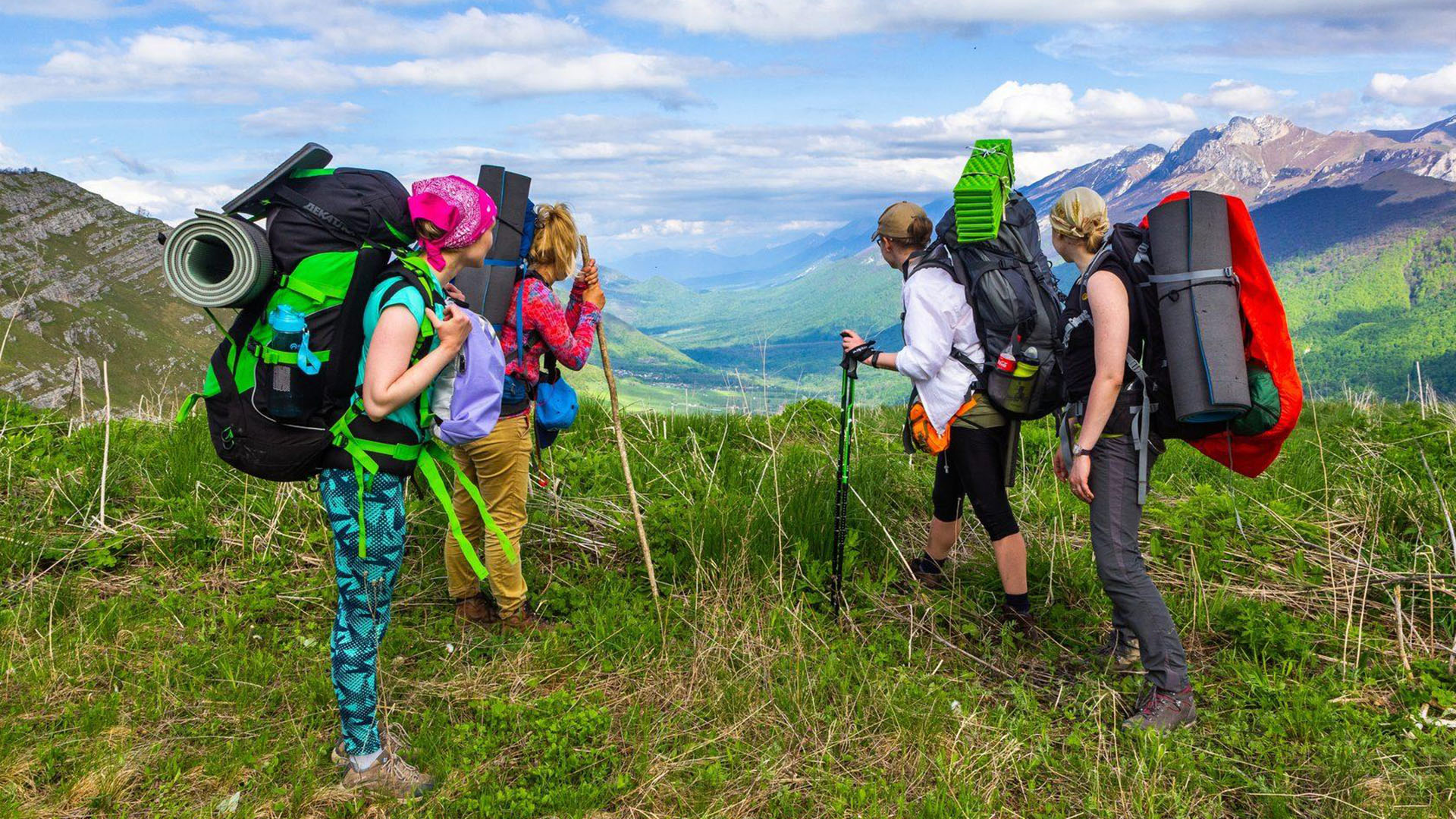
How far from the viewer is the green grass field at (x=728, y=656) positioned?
365 centimetres

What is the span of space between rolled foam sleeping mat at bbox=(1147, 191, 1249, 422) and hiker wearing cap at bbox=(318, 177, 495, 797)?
2.92 m

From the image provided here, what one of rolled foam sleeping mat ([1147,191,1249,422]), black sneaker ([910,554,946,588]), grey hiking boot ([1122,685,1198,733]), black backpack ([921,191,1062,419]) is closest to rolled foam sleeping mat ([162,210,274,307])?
black backpack ([921,191,1062,419])

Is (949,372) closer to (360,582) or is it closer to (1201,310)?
(1201,310)

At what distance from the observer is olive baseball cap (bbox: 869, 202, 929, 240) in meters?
4.77

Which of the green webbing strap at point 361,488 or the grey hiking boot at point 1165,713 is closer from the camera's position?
the green webbing strap at point 361,488

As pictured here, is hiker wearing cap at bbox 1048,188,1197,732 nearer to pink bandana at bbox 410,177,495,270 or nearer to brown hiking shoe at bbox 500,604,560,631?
pink bandana at bbox 410,177,495,270

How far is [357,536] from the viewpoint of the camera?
135 inches

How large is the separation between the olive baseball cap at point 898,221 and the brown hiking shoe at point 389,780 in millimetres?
3424

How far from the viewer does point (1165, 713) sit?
4.08m

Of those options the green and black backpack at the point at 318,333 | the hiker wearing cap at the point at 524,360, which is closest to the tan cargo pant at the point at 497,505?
the hiker wearing cap at the point at 524,360

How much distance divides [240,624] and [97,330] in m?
146

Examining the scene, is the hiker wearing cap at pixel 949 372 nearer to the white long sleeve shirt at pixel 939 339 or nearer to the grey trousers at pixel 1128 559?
the white long sleeve shirt at pixel 939 339

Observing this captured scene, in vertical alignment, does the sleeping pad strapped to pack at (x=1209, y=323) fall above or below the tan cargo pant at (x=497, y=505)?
above

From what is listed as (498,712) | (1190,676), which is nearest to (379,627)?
(498,712)
